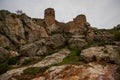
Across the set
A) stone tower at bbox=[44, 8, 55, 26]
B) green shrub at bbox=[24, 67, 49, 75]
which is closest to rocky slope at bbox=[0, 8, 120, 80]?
stone tower at bbox=[44, 8, 55, 26]

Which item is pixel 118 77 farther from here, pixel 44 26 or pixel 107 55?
pixel 44 26

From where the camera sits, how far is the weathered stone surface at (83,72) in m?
40.9

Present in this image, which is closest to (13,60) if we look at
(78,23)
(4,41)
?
(4,41)

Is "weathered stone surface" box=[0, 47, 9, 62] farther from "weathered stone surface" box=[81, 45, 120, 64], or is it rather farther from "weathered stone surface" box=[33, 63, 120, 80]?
"weathered stone surface" box=[81, 45, 120, 64]

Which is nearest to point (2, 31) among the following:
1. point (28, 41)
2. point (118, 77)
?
point (28, 41)

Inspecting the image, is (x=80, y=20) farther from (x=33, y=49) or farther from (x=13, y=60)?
(x=13, y=60)

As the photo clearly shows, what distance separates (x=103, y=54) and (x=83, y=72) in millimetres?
9618

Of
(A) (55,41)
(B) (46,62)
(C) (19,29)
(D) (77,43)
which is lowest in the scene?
(B) (46,62)

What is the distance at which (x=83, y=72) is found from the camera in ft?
139

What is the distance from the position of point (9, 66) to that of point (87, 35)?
25756mm

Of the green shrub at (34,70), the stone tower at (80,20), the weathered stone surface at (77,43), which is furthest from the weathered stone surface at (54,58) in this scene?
the stone tower at (80,20)

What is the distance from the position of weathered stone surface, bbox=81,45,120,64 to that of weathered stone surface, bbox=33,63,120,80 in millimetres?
2173

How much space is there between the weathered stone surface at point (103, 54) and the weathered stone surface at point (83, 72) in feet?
7.13

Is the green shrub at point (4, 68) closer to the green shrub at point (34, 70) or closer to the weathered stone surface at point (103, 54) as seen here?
the green shrub at point (34, 70)
